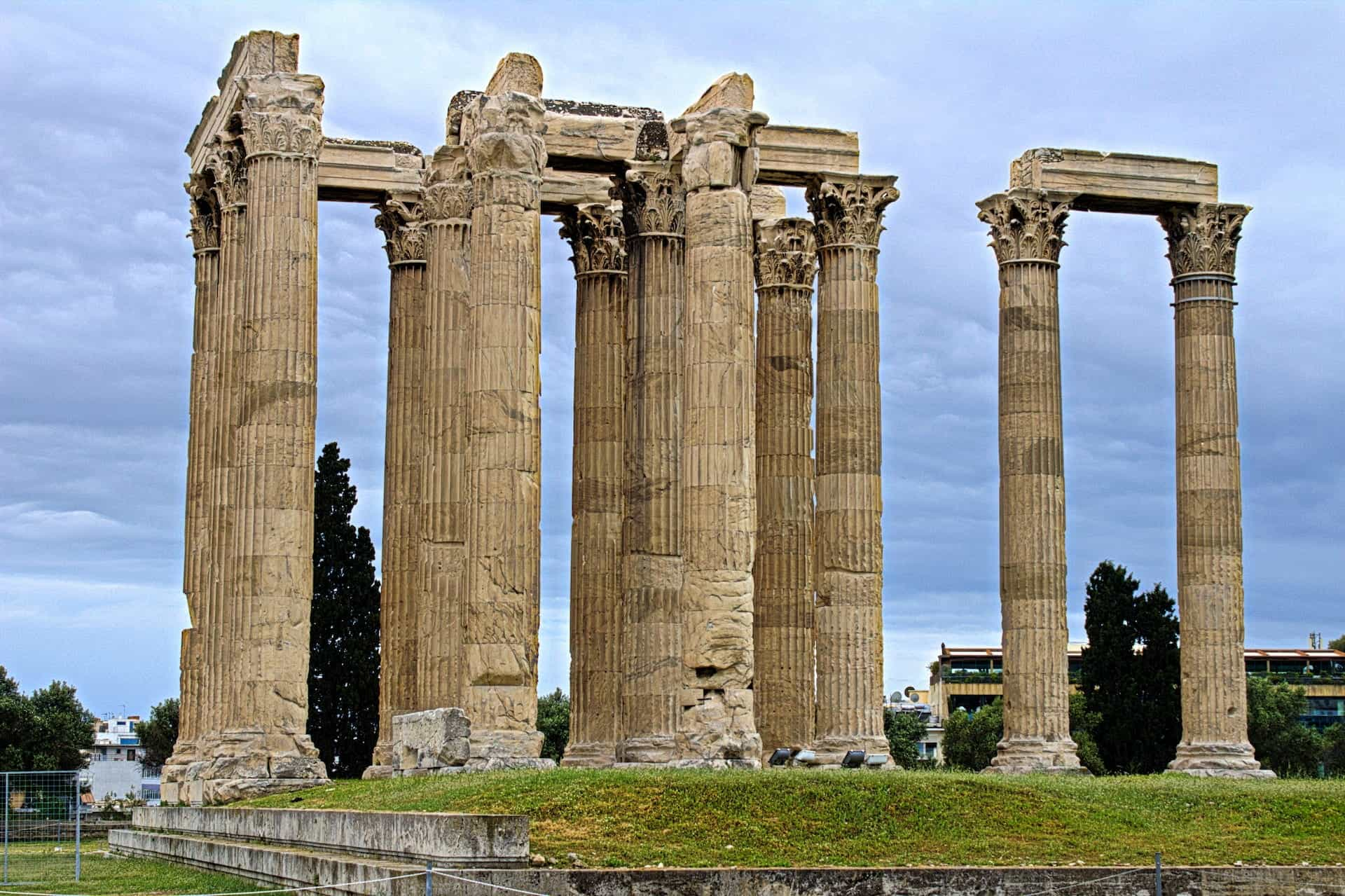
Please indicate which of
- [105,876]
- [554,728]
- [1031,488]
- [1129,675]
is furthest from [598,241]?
[554,728]

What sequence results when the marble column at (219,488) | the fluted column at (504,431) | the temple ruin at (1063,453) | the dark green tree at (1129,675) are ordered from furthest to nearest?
the dark green tree at (1129,675), the temple ruin at (1063,453), the marble column at (219,488), the fluted column at (504,431)

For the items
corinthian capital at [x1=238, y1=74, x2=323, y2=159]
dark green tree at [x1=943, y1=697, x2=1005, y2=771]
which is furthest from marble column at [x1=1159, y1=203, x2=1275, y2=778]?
dark green tree at [x1=943, y1=697, x2=1005, y2=771]

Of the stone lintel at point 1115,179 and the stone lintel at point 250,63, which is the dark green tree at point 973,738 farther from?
the stone lintel at point 250,63

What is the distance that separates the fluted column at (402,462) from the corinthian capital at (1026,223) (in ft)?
54.6

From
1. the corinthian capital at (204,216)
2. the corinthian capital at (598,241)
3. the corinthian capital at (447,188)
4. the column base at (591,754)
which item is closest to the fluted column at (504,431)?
the corinthian capital at (447,188)

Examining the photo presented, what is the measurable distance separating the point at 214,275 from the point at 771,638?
18812 mm

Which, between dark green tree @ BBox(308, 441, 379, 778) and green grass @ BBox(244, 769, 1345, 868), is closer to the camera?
green grass @ BBox(244, 769, 1345, 868)

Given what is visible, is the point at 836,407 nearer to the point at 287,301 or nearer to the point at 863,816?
the point at 287,301

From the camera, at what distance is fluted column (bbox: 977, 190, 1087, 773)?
53500 mm

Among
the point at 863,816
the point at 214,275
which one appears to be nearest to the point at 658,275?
the point at 214,275

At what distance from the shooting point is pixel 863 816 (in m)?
34.7

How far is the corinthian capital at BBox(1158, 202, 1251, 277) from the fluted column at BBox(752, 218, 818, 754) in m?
11.0

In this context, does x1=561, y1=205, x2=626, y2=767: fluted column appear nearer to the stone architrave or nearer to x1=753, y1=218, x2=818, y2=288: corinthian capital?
x1=753, y1=218, x2=818, y2=288: corinthian capital

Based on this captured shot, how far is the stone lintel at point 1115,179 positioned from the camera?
56594 mm
